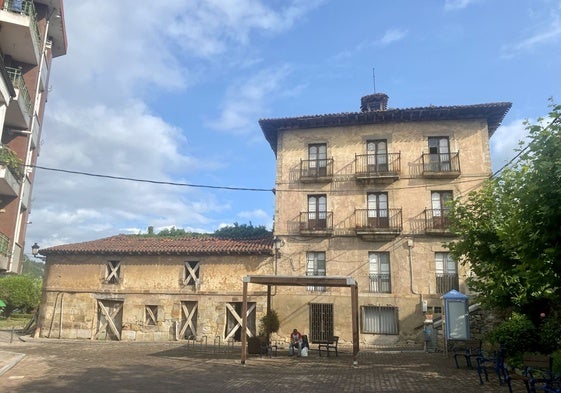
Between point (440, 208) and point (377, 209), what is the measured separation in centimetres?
352

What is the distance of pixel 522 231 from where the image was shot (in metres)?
8.32

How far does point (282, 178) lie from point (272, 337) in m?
9.41

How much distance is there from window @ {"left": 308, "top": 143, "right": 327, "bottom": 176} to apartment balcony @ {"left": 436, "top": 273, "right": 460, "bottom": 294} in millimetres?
8879

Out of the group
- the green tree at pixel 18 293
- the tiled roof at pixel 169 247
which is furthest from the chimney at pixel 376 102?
the green tree at pixel 18 293

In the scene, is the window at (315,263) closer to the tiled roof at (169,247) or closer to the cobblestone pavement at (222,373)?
the tiled roof at (169,247)

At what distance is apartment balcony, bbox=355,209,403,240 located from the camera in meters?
25.0

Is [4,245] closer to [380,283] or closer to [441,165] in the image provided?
[380,283]

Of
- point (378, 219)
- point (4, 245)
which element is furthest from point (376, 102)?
point (4, 245)

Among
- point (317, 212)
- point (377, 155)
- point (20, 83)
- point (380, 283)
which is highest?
point (377, 155)

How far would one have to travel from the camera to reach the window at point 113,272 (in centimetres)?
2689

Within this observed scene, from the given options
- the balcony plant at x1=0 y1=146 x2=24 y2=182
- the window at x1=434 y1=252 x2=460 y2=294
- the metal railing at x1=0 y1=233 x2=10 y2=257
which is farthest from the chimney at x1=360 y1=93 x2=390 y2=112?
the metal railing at x1=0 y1=233 x2=10 y2=257

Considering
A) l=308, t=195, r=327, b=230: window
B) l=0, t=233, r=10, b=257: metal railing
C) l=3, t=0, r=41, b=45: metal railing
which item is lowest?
l=0, t=233, r=10, b=257: metal railing

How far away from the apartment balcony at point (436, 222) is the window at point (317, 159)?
6521 mm

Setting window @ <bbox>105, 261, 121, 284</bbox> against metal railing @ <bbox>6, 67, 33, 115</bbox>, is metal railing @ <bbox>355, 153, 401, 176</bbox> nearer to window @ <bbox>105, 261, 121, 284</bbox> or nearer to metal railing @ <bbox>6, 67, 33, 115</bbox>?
window @ <bbox>105, 261, 121, 284</bbox>
